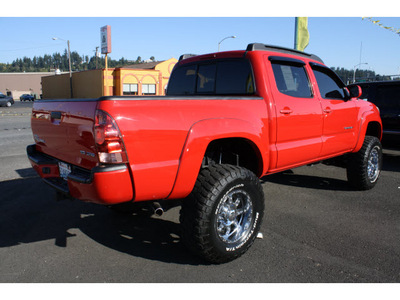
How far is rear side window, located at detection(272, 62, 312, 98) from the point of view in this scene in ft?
12.6

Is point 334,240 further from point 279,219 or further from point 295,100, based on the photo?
point 295,100

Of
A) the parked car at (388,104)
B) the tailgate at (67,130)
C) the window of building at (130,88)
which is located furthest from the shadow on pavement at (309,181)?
the window of building at (130,88)

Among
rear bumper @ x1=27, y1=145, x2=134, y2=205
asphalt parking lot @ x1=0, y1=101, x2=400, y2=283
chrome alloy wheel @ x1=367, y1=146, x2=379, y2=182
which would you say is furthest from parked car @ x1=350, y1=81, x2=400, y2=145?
rear bumper @ x1=27, y1=145, x2=134, y2=205

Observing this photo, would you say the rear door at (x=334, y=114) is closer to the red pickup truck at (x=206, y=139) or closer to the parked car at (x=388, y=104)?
the red pickup truck at (x=206, y=139)

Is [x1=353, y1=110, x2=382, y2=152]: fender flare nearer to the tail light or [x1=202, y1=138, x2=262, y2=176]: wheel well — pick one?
[x1=202, y1=138, x2=262, y2=176]: wheel well

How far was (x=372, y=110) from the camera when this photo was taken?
5.45m

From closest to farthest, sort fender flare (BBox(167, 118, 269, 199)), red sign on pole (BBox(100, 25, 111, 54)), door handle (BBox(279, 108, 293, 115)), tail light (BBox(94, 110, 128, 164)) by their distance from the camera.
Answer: tail light (BBox(94, 110, 128, 164)) → fender flare (BBox(167, 118, 269, 199)) → door handle (BBox(279, 108, 293, 115)) → red sign on pole (BBox(100, 25, 111, 54))

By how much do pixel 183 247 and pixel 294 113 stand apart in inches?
76.0

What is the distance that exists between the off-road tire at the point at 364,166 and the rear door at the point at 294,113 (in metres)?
1.29

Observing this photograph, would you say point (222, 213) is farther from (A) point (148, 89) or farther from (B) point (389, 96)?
(A) point (148, 89)

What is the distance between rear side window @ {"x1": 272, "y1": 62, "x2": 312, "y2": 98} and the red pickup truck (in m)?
0.01

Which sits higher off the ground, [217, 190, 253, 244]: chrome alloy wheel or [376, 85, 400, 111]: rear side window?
[376, 85, 400, 111]: rear side window

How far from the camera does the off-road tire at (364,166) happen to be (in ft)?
17.1

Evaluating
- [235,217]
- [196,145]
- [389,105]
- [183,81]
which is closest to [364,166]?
[235,217]
